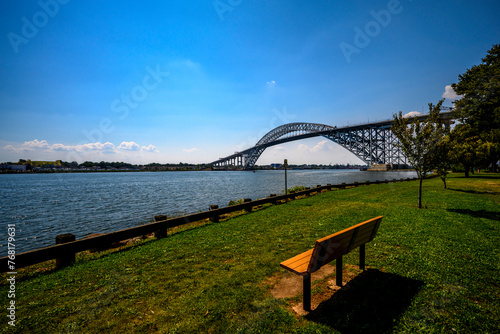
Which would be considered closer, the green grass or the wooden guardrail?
the green grass

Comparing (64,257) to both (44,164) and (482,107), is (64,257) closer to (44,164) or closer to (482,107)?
(482,107)

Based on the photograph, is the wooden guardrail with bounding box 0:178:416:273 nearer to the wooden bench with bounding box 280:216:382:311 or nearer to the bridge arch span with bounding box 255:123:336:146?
the wooden bench with bounding box 280:216:382:311

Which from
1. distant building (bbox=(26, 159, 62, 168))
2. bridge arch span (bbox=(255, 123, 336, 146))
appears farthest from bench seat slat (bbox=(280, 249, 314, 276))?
distant building (bbox=(26, 159, 62, 168))

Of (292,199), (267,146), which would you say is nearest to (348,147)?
(267,146)

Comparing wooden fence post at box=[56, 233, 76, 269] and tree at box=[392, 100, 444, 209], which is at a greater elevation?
tree at box=[392, 100, 444, 209]

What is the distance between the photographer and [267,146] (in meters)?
134

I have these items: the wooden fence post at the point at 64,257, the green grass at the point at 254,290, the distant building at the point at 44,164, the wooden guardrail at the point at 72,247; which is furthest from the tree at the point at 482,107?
the distant building at the point at 44,164

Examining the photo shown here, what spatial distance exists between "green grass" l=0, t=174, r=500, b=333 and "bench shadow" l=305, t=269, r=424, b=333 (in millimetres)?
15

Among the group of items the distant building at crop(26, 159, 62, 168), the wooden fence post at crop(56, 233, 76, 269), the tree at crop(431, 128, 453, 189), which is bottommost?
the wooden fence post at crop(56, 233, 76, 269)

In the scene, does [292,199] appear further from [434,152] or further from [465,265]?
[465,265]

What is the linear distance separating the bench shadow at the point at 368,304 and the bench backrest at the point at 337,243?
670 millimetres

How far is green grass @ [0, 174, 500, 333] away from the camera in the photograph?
2857mm

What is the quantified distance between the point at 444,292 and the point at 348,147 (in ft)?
310

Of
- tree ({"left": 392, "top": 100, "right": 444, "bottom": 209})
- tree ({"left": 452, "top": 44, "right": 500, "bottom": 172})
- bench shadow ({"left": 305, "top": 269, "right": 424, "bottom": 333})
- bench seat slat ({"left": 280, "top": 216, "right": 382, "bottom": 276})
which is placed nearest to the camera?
bench shadow ({"left": 305, "top": 269, "right": 424, "bottom": 333})
